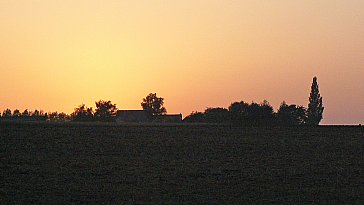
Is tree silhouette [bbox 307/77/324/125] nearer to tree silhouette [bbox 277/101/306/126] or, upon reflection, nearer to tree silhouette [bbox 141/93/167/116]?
tree silhouette [bbox 277/101/306/126]

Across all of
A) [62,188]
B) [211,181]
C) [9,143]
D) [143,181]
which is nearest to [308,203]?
[211,181]

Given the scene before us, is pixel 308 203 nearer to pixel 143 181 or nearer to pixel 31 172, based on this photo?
pixel 143 181

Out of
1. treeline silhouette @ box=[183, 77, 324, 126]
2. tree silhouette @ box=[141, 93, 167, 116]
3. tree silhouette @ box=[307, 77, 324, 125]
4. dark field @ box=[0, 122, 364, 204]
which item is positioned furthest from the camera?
tree silhouette @ box=[141, 93, 167, 116]

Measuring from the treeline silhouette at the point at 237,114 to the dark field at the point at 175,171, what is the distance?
1473 inches

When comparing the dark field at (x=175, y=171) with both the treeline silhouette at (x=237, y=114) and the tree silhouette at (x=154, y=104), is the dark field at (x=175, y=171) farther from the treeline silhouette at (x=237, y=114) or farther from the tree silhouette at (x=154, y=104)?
the tree silhouette at (x=154, y=104)

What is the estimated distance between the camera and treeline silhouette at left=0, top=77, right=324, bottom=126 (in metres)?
89.1

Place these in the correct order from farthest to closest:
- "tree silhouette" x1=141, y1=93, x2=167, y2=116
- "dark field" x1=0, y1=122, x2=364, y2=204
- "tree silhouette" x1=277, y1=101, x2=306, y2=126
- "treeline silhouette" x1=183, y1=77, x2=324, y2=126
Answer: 1. "tree silhouette" x1=141, y1=93, x2=167, y2=116
2. "tree silhouette" x1=277, y1=101, x2=306, y2=126
3. "treeline silhouette" x1=183, y1=77, x2=324, y2=126
4. "dark field" x1=0, y1=122, x2=364, y2=204

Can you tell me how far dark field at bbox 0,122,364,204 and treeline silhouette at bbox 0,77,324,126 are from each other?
123 ft

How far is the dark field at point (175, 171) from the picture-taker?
2433cm

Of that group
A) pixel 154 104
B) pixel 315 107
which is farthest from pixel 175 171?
pixel 154 104

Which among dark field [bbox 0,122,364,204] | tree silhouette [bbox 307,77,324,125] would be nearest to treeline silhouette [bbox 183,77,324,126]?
tree silhouette [bbox 307,77,324,125]

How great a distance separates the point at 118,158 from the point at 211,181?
34.4ft

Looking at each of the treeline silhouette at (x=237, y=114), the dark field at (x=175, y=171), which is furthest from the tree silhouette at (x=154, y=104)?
the dark field at (x=175, y=171)

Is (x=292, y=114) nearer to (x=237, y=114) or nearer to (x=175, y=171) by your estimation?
A: (x=237, y=114)
